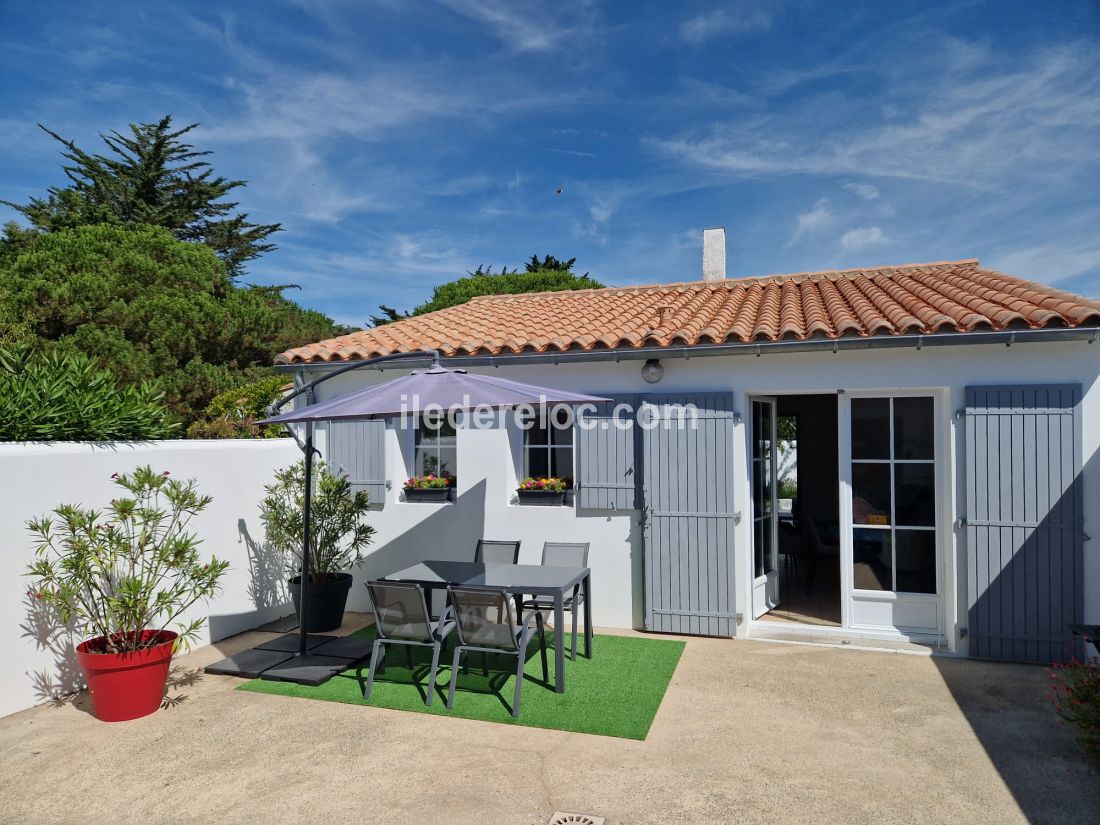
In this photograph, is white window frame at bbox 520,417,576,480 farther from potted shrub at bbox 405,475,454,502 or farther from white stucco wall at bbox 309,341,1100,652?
potted shrub at bbox 405,475,454,502

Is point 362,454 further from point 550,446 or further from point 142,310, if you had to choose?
point 142,310

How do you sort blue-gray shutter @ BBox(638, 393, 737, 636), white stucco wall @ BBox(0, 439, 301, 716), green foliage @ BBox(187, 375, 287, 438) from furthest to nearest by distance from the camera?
green foliage @ BBox(187, 375, 287, 438), blue-gray shutter @ BBox(638, 393, 737, 636), white stucco wall @ BBox(0, 439, 301, 716)

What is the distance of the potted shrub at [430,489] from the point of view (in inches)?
286

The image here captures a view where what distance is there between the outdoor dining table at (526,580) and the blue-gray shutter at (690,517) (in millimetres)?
977

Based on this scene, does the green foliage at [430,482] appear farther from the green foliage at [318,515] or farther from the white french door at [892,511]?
the white french door at [892,511]

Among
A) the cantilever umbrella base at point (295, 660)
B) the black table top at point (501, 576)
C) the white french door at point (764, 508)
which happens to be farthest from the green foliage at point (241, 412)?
the white french door at point (764, 508)

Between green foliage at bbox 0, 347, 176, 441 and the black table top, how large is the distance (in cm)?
270

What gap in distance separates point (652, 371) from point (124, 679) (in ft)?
16.1

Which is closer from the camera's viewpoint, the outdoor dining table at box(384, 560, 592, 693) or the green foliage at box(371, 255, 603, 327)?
the outdoor dining table at box(384, 560, 592, 693)

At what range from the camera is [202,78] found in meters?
9.62

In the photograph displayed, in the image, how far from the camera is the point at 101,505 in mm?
5250

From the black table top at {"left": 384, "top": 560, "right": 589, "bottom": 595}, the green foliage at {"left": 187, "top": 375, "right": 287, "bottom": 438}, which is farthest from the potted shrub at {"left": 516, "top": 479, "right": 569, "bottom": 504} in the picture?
the green foliage at {"left": 187, "top": 375, "right": 287, "bottom": 438}

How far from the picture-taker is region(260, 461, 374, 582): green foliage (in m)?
6.61

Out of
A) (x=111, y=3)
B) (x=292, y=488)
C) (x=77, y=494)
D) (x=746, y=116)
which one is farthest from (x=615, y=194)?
(x=77, y=494)
